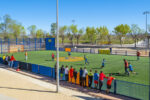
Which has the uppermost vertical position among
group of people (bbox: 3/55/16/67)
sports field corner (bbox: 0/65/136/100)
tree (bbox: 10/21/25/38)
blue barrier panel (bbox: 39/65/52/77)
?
tree (bbox: 10/21/25/38)

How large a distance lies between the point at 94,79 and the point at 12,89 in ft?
23.0

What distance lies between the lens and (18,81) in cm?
1648

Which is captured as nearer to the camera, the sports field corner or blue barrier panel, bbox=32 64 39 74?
the sports field corner

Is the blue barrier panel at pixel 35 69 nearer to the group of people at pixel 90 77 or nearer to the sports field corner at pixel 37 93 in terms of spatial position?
the sports field corner at pixel 37 93

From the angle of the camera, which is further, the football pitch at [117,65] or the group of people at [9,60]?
the group of people at [9,60]

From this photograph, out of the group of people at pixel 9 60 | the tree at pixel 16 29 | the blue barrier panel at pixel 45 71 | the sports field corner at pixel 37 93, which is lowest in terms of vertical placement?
the sports field corner at pixel 37 93

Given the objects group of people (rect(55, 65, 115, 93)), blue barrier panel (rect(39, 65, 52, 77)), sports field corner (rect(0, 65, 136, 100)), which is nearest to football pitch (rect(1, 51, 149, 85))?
group of people (rect(55, 65, 115, 93))

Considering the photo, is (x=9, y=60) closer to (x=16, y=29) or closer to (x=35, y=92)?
(x=35, y=92)

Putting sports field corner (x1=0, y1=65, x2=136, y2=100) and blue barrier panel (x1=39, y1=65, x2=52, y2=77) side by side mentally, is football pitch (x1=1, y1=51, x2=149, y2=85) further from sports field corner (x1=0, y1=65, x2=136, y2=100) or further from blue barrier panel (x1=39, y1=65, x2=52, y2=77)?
sports field corner (x1=0, y1=65, x2=136, y2=100)

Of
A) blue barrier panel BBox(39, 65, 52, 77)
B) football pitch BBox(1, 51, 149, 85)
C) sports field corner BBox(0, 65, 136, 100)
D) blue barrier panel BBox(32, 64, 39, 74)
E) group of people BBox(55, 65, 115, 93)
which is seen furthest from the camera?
blue barrier panel BBox(32, 64, 39, 74)

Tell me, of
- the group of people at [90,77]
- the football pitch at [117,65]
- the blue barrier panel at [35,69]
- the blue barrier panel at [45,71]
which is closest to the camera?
the group of people at [90,77]

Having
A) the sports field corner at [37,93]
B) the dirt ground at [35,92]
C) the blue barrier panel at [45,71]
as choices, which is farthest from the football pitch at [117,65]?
the dirt ground at [35,92]

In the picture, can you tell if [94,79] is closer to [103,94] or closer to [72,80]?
[103,94]

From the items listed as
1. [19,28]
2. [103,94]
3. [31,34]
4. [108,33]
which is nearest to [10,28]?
[19,28]
